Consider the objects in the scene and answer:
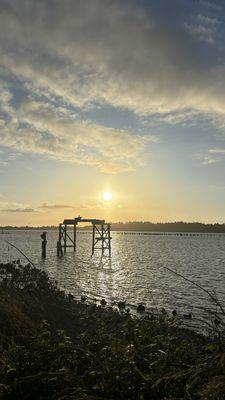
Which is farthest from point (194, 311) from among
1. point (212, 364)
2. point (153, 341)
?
point (212, 364)

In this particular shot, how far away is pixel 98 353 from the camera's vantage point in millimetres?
4688

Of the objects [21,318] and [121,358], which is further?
[21,318]

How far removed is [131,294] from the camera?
2350cm

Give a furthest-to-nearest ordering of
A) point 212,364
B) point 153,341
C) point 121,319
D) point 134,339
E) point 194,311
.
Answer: point 194,311 → point 121,319 → point 153,341 → point 134,339 → point 212,364

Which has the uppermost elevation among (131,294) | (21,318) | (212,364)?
(212,364)

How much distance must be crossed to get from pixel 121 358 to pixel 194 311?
1477 centimetres

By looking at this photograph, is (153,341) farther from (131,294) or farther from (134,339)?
(131,294)

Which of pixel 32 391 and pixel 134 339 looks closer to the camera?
pixel 32 391

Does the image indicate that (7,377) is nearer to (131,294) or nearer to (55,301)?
(55,301)

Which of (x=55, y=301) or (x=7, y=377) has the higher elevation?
(x=7, y=377)

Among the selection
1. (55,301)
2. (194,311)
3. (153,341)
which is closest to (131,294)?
(194,311)

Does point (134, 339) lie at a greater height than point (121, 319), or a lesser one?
greater

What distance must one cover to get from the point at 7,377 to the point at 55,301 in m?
13.0

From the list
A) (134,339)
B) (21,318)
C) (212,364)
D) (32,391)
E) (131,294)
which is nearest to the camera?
(212,364)
